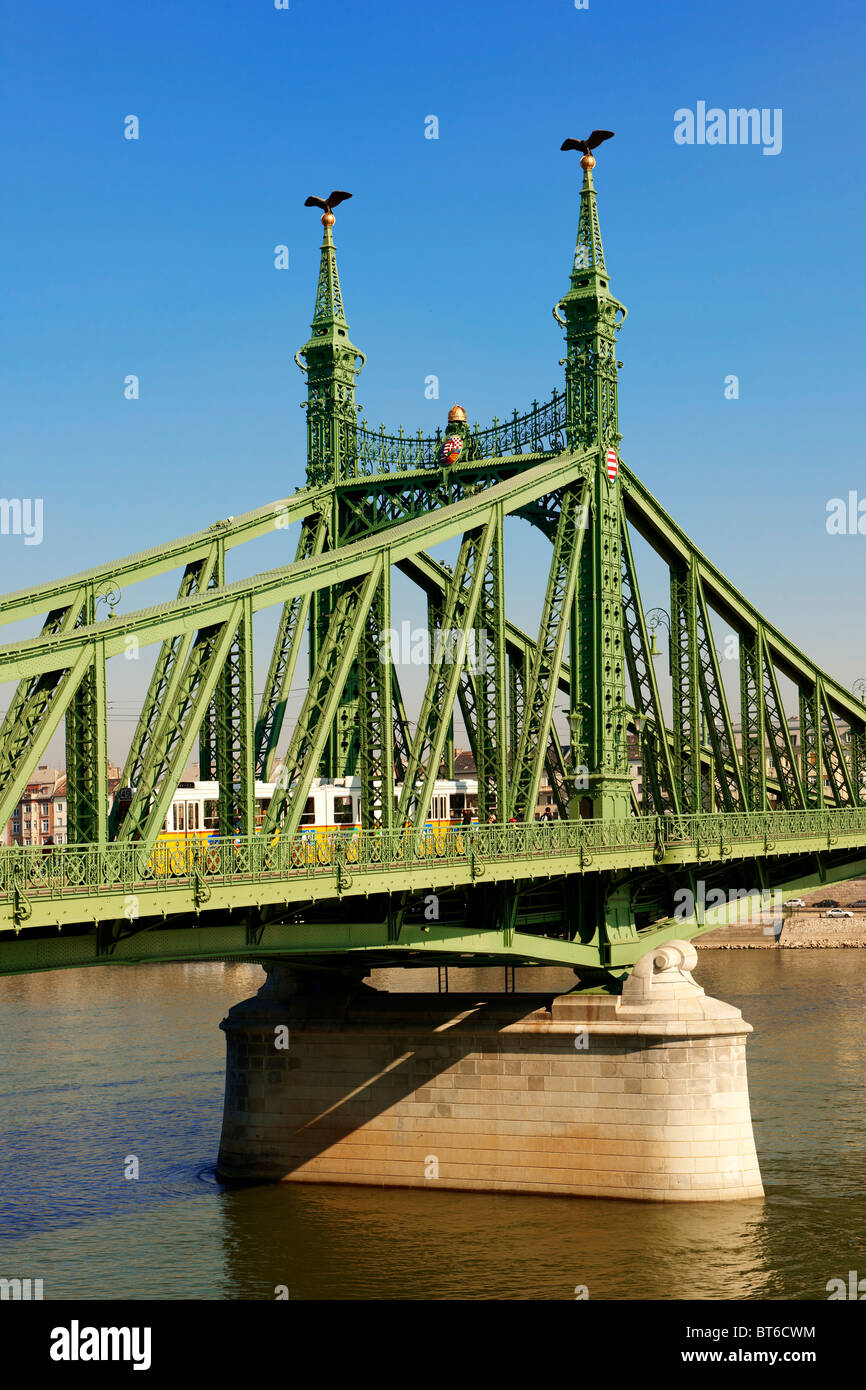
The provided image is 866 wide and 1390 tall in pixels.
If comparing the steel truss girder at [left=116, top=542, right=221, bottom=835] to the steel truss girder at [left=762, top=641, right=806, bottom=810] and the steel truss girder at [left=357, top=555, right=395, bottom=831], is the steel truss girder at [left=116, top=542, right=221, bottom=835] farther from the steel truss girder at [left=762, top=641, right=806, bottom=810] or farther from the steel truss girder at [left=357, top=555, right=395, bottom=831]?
the steel truss girder at [left=762, top=641, right=806, bottom=810]

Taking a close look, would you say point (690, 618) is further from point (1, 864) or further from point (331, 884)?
point (1, 864)

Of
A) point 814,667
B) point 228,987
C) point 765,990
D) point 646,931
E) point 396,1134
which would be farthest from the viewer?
point 228,987

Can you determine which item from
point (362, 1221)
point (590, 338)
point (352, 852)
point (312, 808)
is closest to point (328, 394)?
point (590, 338)

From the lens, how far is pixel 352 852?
3438 cm

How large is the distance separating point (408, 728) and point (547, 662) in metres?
4.32

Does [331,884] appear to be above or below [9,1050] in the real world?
above

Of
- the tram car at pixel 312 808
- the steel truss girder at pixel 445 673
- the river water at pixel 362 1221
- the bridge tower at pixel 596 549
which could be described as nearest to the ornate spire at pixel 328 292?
the bridge tower at pixel 596 549

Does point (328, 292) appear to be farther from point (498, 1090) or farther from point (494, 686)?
point (498, 1090)

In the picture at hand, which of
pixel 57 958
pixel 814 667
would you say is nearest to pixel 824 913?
pixel 814 667

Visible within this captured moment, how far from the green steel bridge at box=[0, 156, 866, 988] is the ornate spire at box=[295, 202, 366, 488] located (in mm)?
76

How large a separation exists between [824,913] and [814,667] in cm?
5573
